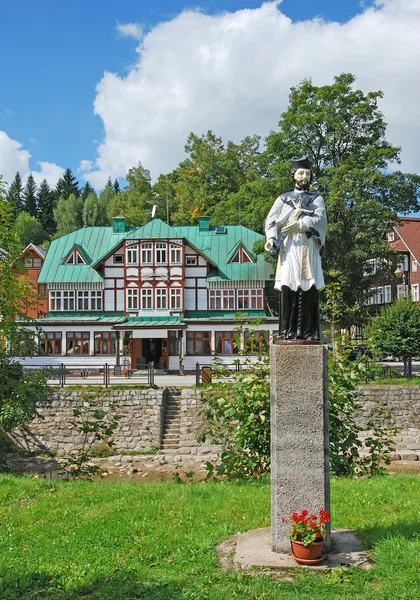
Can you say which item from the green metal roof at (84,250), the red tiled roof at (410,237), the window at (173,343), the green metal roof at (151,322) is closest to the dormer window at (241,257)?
the green metal roof at (151,322)

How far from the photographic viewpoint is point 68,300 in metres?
37.1

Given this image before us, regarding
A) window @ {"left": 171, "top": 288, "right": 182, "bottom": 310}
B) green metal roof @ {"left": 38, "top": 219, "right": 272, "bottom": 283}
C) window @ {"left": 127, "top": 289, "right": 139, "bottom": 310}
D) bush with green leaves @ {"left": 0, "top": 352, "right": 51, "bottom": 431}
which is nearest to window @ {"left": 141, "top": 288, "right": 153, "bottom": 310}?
window @ {"left": 127, "top": 289, "right": 139, "bottom": 310}

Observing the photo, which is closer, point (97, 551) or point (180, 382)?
point (97, 551)

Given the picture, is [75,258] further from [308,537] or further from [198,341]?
[308,537]

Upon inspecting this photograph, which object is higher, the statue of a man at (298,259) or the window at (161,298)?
the window at (161,298)

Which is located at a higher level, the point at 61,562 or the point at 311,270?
the point at 311,270

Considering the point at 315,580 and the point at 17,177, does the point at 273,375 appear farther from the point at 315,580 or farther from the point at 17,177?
the point at 17,177

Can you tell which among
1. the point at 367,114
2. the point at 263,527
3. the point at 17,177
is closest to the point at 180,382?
the point at 367,114

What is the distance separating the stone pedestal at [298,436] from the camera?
5871mm

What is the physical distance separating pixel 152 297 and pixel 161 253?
294cm

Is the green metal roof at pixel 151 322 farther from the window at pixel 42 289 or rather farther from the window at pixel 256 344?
the window at pixel 256 344

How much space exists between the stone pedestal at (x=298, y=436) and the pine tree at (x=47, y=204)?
8063 cm

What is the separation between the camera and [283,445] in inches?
233

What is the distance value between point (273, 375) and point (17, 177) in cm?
9360
